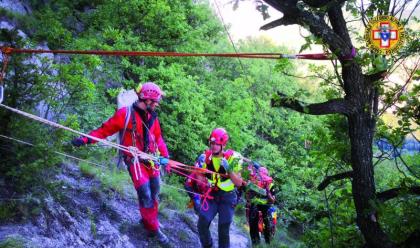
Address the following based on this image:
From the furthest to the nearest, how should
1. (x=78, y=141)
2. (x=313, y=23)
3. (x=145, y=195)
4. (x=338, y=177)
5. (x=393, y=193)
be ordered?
(x=145, y=195) → (x=78, y=141) → (x=338, y=177) → (x=393, y=193) → (x=313, y=23)

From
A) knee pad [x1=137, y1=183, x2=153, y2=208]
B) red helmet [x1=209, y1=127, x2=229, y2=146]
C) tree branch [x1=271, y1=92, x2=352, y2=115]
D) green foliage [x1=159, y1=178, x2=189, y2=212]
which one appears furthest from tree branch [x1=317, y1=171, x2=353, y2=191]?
green foliage [x1=159, y1=178, x2=189, y2=212]

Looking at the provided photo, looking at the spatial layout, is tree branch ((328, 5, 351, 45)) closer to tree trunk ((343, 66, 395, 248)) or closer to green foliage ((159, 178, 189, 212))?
tree trunk ((343, 66, 395, 248))

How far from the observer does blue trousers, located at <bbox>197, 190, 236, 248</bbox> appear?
641 centimetres

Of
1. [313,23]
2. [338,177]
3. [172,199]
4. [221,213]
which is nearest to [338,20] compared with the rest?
[313,23]

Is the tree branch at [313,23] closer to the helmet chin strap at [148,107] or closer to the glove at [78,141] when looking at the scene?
the helmet chin strap at [148,107]

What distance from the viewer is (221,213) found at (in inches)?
254

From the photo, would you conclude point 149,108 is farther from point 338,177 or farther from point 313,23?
point 313,23

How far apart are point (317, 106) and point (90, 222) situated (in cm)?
387

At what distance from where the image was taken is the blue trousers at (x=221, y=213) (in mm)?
6406

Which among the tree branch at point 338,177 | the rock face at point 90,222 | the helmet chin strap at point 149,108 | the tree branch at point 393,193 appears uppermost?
the helmet chin strap at point 149,108

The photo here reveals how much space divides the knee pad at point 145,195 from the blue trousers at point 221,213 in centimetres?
79

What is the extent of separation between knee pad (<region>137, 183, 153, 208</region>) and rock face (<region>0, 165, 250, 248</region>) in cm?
62

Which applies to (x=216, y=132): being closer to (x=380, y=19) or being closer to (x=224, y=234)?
(x=224, y=234)

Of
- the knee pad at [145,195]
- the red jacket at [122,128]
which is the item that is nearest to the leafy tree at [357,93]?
the red jacket at [122,128]
